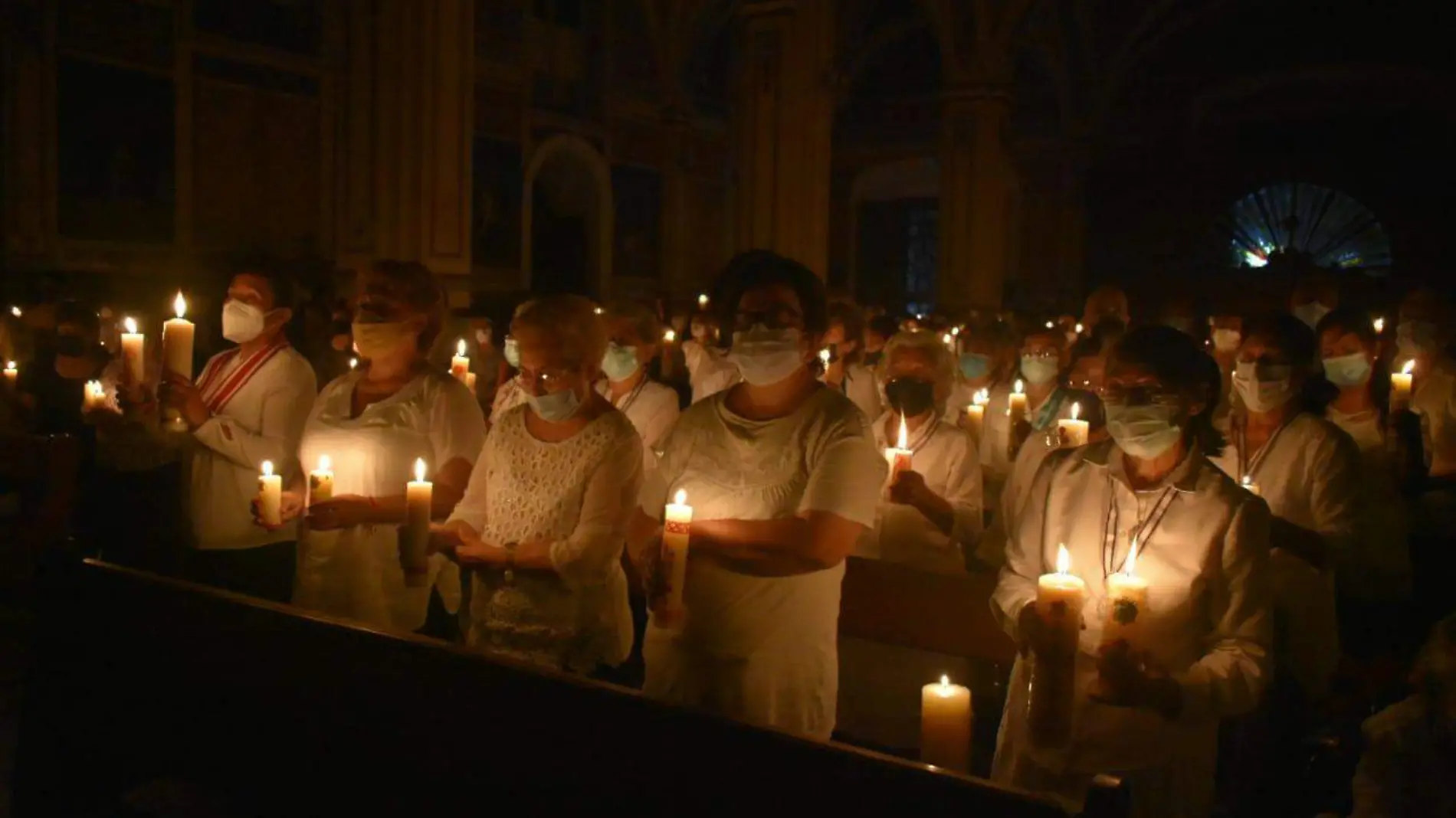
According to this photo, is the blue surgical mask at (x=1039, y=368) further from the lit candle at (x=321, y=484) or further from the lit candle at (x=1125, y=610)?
the lit candle at (x=1125, y=610)

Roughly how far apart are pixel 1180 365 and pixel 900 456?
1.62 meters

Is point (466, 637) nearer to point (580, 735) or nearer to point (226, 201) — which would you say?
point (580, 735)

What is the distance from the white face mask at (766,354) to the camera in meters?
3.06

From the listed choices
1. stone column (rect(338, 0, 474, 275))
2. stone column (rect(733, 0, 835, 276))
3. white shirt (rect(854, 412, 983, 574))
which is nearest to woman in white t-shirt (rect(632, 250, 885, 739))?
white shirt (rect(854, 412, 983, 574))

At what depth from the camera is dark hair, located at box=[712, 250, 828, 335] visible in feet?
10.4

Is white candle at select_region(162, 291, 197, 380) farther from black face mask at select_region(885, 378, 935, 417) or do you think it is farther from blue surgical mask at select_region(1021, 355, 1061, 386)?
blue surgical mask at select_region(1021, 355, 1061, 386)

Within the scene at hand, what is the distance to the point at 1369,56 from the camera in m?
21.1

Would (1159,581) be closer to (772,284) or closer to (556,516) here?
(772,284)

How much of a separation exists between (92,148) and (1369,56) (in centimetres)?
1863

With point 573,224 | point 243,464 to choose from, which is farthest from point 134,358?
point 573,224

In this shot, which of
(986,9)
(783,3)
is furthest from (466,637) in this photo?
(986,9)

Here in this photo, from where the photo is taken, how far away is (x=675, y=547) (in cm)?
281

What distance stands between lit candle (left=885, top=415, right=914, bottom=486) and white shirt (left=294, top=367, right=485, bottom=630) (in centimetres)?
133

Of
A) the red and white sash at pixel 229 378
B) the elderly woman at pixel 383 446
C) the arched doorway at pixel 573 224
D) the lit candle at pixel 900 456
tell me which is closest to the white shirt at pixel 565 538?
the elderly woman at pixel 383 446
